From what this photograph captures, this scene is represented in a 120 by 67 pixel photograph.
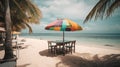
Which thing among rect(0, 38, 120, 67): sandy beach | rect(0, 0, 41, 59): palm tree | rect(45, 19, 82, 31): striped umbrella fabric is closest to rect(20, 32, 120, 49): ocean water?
rect(0, 38, 120, 67): sandy beach

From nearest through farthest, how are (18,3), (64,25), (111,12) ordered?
(111,12), (64,25), (18,3)

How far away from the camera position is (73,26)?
22.4 ft

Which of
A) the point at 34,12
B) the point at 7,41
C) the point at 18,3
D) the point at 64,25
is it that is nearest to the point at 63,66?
the point at 64,25

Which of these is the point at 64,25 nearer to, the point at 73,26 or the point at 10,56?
the point at 73,26

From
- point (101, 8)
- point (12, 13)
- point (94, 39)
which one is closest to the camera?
point (101, 8)

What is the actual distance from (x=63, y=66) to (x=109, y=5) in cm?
360

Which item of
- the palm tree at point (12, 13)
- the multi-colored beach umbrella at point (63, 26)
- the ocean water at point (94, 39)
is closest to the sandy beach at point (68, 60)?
the palm tree at point (12, 13)

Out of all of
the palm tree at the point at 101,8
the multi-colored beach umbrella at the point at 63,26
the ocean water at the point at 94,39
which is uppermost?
the palm tree at the point at 101,8

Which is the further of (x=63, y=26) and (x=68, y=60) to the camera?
(x=63, y=26)

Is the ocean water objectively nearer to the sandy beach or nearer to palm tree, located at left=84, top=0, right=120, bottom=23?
the sandy beach

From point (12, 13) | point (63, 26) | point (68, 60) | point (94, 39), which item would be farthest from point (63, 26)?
point (94, 39)

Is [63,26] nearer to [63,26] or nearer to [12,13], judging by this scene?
[63,26]

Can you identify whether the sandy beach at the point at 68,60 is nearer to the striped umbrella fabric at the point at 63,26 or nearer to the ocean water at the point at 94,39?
the striped umbrella fabric at the point at 63,26

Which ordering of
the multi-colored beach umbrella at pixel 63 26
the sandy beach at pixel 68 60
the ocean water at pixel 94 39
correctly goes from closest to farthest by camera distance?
the sandy beach at pixel 68 60
the multi-colored beach umbrella at pixel 63 26
the ocean water at pixel 94 39
